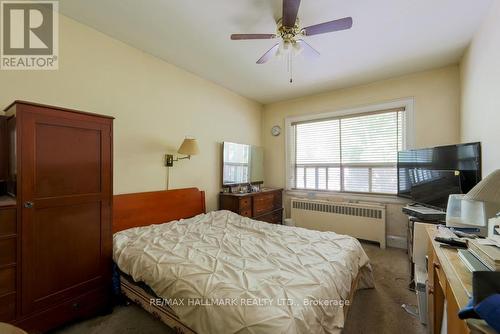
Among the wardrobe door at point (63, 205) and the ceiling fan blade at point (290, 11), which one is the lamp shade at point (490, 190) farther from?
the wardrobe door at point (63, 205)

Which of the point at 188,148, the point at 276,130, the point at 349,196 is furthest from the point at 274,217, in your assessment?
the point at 188,148

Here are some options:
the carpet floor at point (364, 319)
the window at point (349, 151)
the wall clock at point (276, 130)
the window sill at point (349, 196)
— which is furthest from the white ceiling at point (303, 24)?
the carpet floor at point (364, 319)

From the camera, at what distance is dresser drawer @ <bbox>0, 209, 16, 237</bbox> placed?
1.37 metres

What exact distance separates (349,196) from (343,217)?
398 mm

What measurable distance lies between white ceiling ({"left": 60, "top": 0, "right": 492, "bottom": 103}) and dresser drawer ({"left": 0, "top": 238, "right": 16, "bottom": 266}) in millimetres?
1981

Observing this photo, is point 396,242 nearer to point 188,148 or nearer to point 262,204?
point 262,204

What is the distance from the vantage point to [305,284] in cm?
130

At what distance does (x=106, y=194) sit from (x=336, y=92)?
382 centimetres

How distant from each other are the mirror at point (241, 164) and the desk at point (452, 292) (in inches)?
109

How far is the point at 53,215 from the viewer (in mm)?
1586

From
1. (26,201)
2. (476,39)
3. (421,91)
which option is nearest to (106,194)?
(26,201)

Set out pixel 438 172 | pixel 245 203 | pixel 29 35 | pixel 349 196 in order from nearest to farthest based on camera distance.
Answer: pixel 29 35, pixel 438 172, pixel 245 203, pixel 349 196

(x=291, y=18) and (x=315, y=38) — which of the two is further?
(x=315, y=38)

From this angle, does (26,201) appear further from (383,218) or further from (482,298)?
(383,218)
